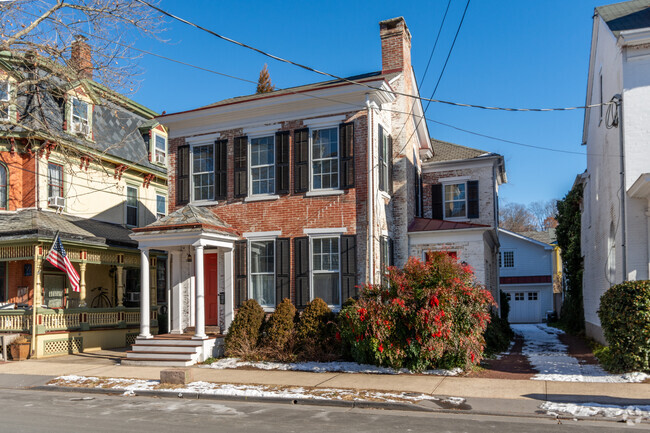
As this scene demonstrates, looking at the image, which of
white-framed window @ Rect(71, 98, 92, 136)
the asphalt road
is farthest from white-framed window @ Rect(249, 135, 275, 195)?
white-framed window @ Rect(71, 98, 92, 136)

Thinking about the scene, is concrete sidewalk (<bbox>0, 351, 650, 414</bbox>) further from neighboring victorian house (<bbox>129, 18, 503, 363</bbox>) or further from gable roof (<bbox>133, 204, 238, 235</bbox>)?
gable roof (<bbox>133, 204, 238, 235</bbox>)

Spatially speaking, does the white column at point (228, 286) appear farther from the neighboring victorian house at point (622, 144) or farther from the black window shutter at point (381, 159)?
the neighboring victorian house at point (622, 144)

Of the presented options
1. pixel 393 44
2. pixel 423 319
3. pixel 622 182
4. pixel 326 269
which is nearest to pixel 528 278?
pixel 393 44

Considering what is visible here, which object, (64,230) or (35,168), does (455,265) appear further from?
(35,168)

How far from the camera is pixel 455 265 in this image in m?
12.9

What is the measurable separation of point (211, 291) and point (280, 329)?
345 cm

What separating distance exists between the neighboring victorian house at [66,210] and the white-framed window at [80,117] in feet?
0.17

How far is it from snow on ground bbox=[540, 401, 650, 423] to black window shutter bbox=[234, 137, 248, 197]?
1022 centimetres

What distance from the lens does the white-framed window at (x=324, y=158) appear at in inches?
615

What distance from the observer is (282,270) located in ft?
51.8

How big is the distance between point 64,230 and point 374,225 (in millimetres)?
10046

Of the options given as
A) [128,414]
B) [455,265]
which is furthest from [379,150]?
[128,414]

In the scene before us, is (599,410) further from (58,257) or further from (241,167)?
(58,257)

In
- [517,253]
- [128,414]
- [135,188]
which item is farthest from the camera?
[517,253]
